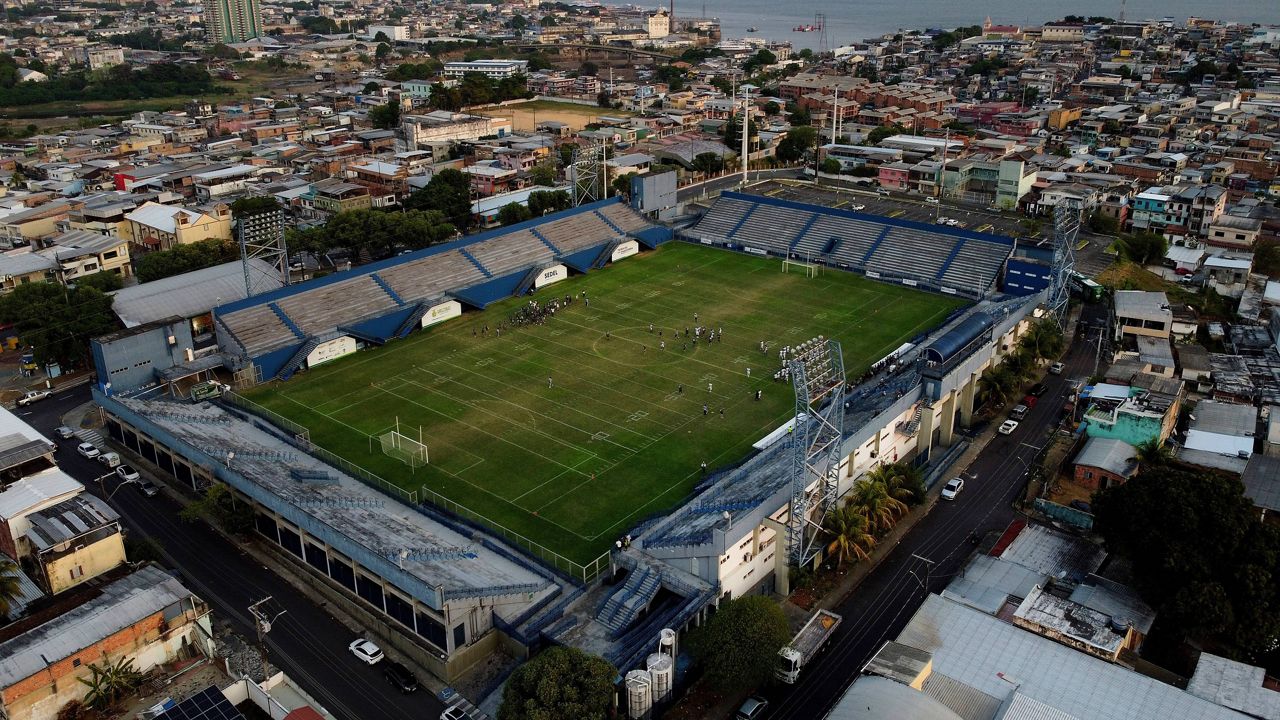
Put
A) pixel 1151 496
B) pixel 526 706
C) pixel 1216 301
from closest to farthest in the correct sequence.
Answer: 1. pixel 526 706
2. pixel 1151 496
3. pixel 1216 301

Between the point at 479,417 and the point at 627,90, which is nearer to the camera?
the point at 479,417

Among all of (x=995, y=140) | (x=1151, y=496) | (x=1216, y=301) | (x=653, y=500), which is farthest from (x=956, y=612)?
(x=995, y=140)

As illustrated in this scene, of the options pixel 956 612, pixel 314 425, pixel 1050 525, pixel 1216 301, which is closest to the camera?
pixel 956 612

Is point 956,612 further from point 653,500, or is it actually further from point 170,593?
point 170,593

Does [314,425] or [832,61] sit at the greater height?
[832,61]

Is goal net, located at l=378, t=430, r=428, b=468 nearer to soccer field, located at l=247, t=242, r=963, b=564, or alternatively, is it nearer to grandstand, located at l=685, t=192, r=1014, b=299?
soccer field, located at l=247, t=242, r=963, b=564

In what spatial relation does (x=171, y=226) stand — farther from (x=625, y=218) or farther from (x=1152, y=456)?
(x=1152, y=456)

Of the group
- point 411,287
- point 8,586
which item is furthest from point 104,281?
point 8,586

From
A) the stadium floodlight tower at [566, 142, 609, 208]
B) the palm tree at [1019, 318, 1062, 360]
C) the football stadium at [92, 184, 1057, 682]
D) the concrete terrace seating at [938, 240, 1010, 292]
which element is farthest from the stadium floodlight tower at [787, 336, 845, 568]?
the stadium floodlight tower at [566, 142, 609, 208]
